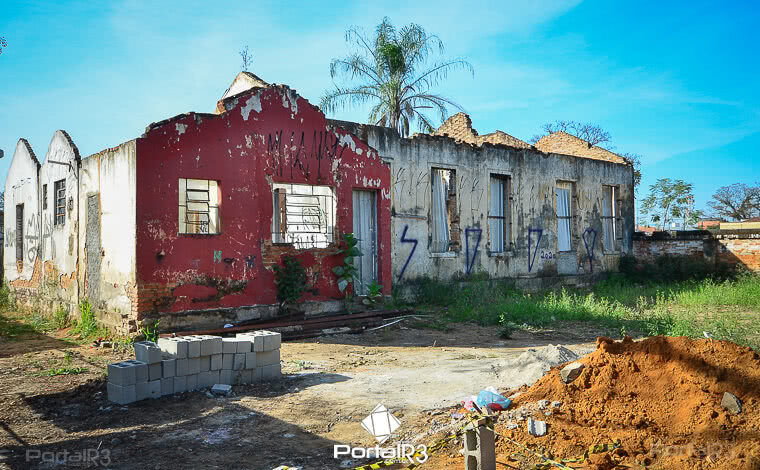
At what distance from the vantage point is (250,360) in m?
6.85

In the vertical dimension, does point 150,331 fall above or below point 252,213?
below

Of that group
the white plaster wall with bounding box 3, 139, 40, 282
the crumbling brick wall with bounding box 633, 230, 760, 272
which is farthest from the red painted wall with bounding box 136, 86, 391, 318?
the crumbling brick wall with bounding box 633, 230, 760, 272

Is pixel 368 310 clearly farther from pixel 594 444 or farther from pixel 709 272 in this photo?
pixel 709 272

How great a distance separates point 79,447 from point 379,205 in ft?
27.2

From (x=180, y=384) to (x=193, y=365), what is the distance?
24cm

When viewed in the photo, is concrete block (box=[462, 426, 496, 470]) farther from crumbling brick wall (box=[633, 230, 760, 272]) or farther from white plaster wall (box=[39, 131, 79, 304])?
crumbling brick wall (box=[633, 230, 760, 272])

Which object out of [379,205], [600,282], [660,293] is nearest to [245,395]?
[379,205]

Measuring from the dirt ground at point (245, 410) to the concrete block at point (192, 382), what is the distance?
5.0 inches

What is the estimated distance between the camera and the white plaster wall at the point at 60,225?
11.5m

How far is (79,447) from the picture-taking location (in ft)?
15.8

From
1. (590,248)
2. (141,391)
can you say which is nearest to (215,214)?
(141,391)

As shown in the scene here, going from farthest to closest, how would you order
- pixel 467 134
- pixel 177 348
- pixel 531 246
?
pixel 467 134 → pixel 531 246 → pixel 177 348

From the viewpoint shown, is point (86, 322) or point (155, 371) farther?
point (86, 322)

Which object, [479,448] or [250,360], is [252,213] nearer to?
[250,360]
